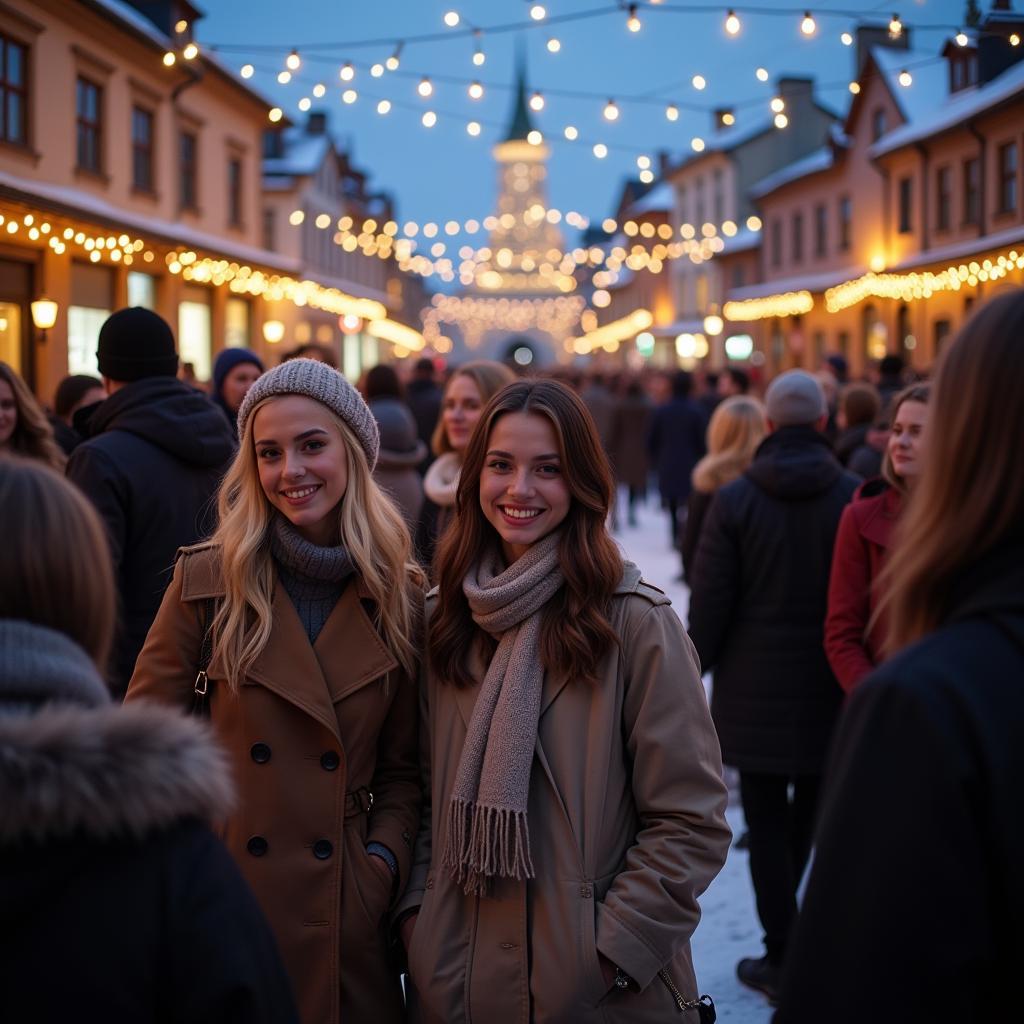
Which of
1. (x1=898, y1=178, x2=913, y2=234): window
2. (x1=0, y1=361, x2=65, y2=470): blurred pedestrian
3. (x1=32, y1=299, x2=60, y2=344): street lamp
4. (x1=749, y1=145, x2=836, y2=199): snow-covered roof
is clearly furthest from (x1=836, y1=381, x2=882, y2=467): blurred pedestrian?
(x1=749, y1=145, x2=836, y2=199): snow-covered roof

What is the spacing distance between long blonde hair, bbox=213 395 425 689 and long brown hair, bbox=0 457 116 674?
45.8 inches

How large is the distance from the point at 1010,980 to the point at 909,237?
28935 mm

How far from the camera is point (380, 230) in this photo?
175 ft

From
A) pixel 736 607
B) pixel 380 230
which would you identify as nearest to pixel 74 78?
pixel 736 607

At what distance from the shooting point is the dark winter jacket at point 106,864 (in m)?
1.56

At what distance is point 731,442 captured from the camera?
7.55 metres

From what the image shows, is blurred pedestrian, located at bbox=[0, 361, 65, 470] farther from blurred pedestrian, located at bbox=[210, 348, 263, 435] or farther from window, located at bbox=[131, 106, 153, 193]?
window, located at bbox=[131, 106, 153, 193]

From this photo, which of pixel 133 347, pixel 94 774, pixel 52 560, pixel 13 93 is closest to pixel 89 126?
pixel 13 93

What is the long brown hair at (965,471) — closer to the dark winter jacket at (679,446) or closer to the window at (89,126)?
the dark winter jacket at (679,446)

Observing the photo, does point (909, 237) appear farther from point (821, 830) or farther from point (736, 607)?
point (821, 830)

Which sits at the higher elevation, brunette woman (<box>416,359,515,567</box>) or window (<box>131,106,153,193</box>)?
window (<box>131,106,153,193</box>)

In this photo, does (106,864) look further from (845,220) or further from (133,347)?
(845,220)

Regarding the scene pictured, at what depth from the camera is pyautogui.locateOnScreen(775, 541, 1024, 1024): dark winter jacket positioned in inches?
59.3

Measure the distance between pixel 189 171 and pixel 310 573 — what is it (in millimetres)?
21951
